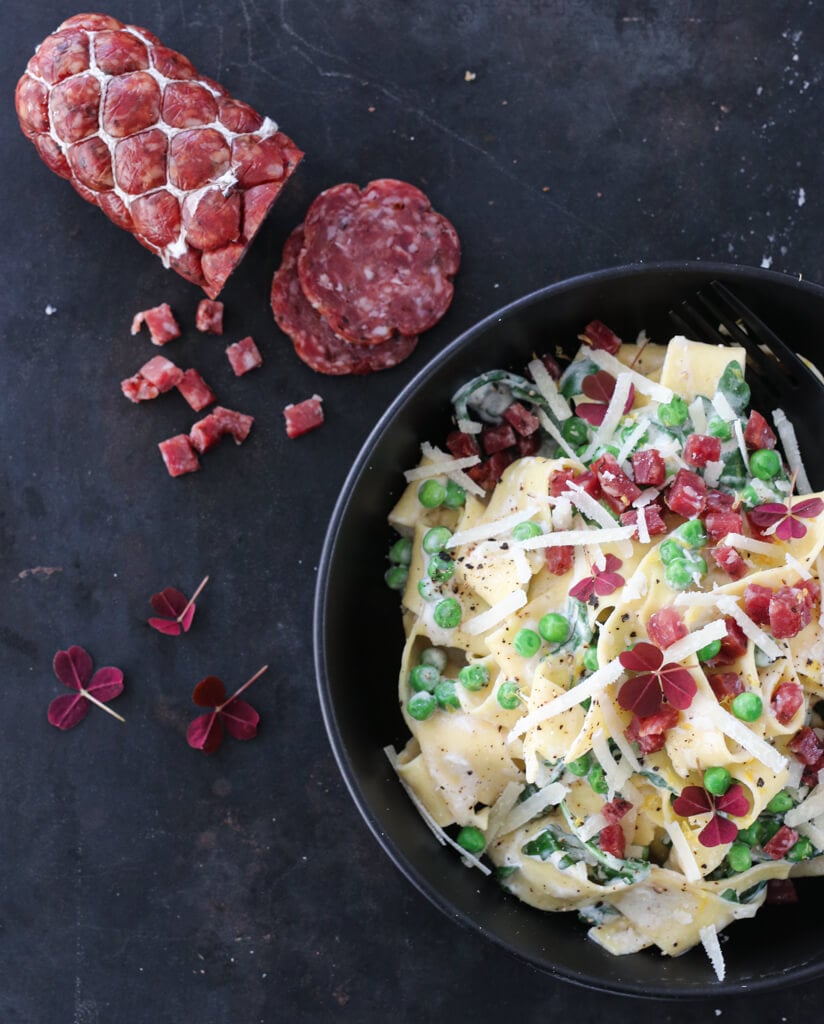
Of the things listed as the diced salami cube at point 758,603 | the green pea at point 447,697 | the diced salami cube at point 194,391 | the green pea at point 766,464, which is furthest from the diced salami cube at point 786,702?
the diced salami cube at point 194,391

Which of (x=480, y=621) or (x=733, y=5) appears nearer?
(x=480, y=621)

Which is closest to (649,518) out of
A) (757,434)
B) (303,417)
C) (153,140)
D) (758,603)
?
(758,603)

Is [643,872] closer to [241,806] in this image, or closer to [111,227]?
[241,806]

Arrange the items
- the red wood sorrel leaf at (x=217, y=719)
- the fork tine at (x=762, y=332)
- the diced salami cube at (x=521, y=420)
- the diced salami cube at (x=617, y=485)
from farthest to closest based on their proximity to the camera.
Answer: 1. the red wood sorrel leaf at (x=217, y=719)
2. the diced salami cube at (x=521, y=420)
3. the fork tine at (x=762, y=332)
4. the diced salami cube at (x=617, y=485)

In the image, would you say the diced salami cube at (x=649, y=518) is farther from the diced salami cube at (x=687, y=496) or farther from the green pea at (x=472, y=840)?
the green pea at (x=472, y=840)

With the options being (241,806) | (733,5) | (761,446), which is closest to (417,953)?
(241,806)

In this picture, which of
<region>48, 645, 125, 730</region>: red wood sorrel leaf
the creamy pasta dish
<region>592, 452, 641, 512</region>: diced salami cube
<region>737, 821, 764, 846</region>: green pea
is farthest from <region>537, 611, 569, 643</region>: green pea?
<region>48, 645, 125, 730</region>: red wood sorrel leaf
